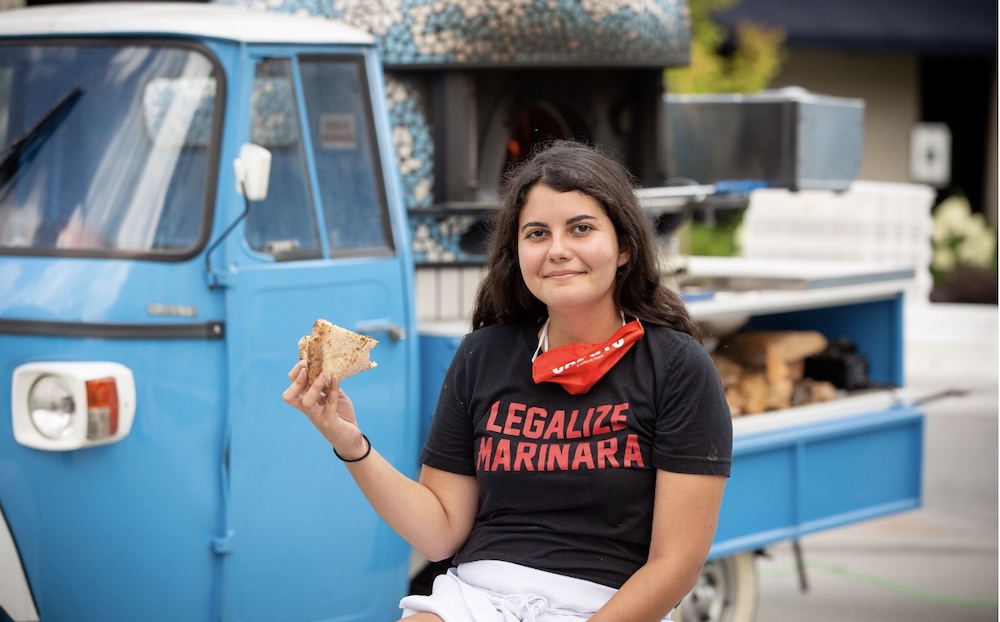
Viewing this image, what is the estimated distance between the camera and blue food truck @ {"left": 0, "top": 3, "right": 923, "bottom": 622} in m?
3.51

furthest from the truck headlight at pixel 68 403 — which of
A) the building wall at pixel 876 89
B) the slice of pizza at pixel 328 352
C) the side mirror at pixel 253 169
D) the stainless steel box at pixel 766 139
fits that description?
the building wall at pixel 876 89

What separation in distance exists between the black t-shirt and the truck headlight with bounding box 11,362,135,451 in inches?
48.5

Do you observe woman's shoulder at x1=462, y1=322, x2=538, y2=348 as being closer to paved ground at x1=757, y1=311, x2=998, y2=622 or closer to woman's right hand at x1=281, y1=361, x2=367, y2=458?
woman's right hand at x1=281, y1=361, x2=367, y2=458

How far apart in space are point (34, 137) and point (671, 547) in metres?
2.30

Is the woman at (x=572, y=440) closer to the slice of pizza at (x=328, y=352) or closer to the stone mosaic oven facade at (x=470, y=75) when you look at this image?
the slice of pizza at (x=328, y=352)

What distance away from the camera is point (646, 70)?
5.17 meters

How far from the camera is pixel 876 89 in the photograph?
17.8 m

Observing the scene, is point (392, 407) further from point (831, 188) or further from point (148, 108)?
point (831, 188)

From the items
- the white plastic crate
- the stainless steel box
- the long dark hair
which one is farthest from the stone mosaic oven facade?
the white plastic crate

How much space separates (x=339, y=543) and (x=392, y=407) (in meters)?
0.47

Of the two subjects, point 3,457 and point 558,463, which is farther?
point 3,457

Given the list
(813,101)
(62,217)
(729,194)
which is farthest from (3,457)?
(813,101)

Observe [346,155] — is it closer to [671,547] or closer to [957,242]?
[671,547]

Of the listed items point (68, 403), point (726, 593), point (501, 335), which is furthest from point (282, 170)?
point (726, 593)
